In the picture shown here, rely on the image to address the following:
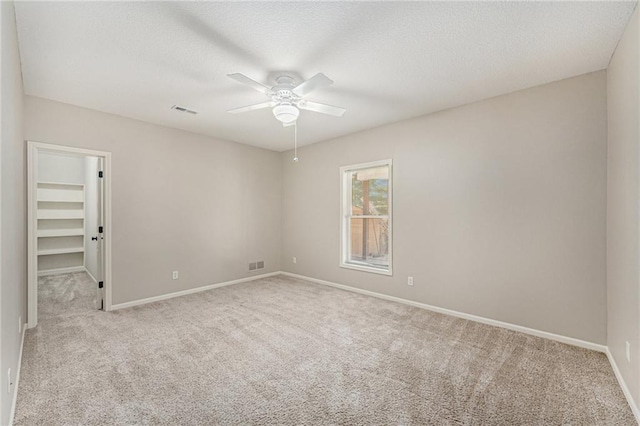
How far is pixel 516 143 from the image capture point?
327 centimetres

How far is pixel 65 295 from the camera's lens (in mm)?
4605

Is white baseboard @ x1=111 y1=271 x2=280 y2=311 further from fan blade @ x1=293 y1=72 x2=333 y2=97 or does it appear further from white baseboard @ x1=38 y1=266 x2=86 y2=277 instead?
fan blade @ x1=293 y1=72 x2=333 y2=97

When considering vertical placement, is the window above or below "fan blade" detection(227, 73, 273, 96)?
below

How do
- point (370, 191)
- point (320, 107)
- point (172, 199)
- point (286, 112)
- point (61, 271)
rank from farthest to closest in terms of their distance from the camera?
point (61, 271), point (370, 191), point (172, 199), point (320, 107), point (286, 112)

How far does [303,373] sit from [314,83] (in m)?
→ 2.42

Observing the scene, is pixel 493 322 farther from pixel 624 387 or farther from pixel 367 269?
pixel 367 269

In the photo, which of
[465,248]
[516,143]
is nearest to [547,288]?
[465,248]

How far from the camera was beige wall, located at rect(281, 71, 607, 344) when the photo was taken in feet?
9.33

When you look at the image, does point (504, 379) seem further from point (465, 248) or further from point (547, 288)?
point (465, 248)

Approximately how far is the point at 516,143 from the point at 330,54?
2341 millimetres

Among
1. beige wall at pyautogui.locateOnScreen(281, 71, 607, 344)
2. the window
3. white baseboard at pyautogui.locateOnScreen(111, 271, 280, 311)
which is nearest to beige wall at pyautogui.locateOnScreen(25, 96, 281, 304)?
white baseboard at pyautogui.locateOnScreen(111, 271, 280, 311)

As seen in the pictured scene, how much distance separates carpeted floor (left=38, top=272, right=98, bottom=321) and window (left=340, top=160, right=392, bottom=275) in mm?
3911

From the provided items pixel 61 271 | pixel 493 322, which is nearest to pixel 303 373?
pixel 493 322

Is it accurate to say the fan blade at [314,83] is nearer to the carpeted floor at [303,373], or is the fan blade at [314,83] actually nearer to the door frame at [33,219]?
the carpeted floor at [303,373]
